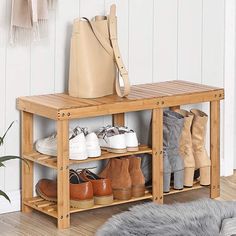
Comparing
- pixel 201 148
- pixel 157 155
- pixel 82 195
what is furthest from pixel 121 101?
pixel 201 148

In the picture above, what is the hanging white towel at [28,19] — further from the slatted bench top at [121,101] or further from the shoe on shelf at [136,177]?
the shoe on shelf at [136,177]

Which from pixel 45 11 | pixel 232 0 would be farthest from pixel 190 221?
pixel 232 0

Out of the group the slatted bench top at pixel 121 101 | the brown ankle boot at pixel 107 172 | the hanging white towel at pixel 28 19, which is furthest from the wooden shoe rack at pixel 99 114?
the hanging white towel at pixel 28 19

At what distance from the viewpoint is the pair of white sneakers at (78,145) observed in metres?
3.34

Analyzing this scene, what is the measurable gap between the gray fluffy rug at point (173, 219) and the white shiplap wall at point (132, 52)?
54cm

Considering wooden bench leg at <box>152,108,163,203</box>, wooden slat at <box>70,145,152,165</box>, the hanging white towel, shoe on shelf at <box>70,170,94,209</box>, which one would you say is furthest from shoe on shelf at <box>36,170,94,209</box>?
the hanging white towel

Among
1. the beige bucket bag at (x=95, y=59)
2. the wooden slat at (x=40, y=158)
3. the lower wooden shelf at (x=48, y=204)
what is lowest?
the lower wooden shelf at (x=48, y=204)

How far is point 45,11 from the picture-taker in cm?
339

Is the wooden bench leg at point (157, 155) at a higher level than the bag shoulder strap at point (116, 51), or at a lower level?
lower

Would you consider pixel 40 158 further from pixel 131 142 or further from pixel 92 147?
pixel 131 142

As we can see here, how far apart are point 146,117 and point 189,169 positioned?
1.19 feet

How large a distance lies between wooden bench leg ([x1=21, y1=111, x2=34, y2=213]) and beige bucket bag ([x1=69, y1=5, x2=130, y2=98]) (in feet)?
0.73

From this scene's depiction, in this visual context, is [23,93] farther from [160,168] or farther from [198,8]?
[198,8]

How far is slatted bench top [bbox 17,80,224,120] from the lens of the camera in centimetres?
328
